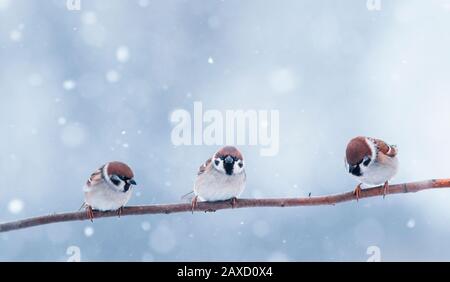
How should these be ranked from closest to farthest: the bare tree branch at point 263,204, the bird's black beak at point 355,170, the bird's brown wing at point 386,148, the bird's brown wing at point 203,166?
1. the bare tree branch at point 263,204
2. the bird's black beak at point 355,170
3. the bird's brown wing at point 386,148
4. the bird's brown wing at point 203,166

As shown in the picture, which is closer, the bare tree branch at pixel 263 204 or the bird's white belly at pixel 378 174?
the bare tree branch at pixel 263 204

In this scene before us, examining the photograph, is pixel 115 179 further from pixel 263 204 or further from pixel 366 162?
pixel 366 162

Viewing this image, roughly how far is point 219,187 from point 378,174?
61cm

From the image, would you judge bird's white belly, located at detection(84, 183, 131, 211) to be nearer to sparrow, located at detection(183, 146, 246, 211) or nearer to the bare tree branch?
the bare tree branch

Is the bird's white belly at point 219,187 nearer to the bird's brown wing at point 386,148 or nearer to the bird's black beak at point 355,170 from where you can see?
the bird's black beak at point 355,170

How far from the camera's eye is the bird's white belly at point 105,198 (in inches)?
84.4

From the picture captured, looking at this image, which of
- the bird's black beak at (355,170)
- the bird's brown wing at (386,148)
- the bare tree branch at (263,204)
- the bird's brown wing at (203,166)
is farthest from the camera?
the bird's brown wing at (203,166)

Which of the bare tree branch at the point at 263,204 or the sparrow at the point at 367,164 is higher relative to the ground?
the sparrow at the point at 367,164

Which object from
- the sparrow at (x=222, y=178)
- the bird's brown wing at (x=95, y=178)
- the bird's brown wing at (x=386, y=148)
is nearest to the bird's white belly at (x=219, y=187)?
the sparrow at (x=222, y=178)

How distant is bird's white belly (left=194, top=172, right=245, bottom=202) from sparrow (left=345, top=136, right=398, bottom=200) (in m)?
0.43

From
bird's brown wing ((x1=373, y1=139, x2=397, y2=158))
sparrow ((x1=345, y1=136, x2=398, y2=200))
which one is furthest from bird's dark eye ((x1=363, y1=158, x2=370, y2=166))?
bird's brown wing ((x1=373, y1=139, x2=397, y2=158))

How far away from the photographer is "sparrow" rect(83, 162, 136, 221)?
7.05 feet
